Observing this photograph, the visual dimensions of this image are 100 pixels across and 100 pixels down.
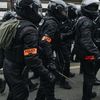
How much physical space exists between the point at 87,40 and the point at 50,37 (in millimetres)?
633

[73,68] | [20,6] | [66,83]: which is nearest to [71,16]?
[73,68]

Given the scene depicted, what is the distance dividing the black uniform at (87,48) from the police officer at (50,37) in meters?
0.45

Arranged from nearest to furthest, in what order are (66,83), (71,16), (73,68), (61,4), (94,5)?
(94,5) → (61,4) → (66,83) → (71,16) → (73,68)

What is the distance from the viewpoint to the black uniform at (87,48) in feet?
17.3

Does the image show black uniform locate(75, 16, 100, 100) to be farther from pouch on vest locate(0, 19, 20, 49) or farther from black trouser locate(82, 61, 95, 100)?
pouch on vest locate(0, 19, 20, 49)

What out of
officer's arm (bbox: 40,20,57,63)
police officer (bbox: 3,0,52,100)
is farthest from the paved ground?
police officer (bbox: 3,0,52,100)

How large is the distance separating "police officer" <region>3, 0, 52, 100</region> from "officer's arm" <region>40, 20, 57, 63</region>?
2.90ft

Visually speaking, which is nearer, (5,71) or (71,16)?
(5,71)

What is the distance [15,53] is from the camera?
14.1 feet

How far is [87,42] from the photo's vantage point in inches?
207

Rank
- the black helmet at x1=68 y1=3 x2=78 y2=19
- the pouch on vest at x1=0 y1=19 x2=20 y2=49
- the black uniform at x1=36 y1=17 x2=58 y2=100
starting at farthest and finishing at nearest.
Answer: the black helmet at x1=68 y1=3 x2=78 y2=19, the black uniform at x1=36 y1=17 x2=58 y2=100, the pouch on vest at x1=0 y1=19 x2=20 y2=49

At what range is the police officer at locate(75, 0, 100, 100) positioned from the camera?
5.26 metres

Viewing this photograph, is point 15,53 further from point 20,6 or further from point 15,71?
point 20,6

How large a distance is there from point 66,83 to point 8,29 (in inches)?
118
